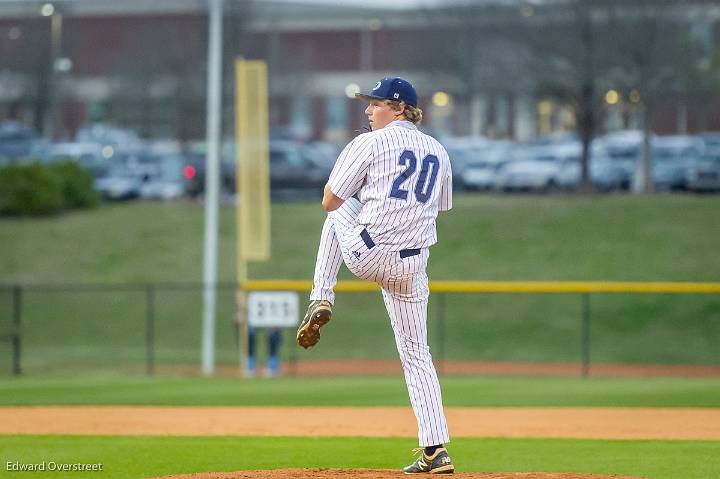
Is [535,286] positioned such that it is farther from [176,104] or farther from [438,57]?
[176,104]

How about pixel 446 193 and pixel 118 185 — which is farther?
pixel 118 185

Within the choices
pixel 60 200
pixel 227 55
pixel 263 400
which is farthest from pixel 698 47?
pixel 263 400

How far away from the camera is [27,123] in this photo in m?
54.4

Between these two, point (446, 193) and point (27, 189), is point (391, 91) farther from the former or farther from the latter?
point (27, 189)

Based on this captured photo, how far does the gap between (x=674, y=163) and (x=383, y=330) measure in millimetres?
14272

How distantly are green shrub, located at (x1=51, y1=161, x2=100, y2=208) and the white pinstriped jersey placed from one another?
97.9 feet

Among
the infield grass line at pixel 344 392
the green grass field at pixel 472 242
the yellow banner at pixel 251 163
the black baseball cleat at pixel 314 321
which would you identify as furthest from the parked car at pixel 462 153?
the black baseball cleat at pixel 314 321

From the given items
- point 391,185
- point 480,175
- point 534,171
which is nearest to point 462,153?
point 480,175

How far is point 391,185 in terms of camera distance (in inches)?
287

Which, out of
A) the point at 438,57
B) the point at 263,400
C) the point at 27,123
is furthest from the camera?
the point at 27,123

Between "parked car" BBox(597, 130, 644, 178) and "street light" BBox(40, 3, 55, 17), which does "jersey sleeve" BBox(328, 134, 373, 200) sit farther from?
"street light" BBox(40, 3, 55, 17)

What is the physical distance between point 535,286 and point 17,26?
3397 centimetres

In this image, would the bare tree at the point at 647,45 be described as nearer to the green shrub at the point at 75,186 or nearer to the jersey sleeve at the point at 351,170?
the green shrub at the point at 75,186

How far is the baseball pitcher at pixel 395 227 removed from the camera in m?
7.27
